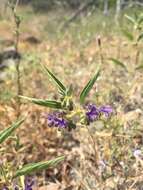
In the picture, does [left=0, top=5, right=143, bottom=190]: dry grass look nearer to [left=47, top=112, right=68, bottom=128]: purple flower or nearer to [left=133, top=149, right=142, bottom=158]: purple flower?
[left=133, top=149, right=142, bottom=158]: purple flower

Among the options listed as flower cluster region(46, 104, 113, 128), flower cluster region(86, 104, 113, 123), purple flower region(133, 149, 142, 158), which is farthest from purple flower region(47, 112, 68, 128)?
purple flower region(133, 149, 142, 158)

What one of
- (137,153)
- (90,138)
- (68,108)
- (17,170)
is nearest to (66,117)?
(68,108)

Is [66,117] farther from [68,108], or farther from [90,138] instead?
[90,138]

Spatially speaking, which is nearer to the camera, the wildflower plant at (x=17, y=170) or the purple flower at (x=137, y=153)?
the wildflower plant at (x=17, y=170)

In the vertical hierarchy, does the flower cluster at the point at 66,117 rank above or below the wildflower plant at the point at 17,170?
above

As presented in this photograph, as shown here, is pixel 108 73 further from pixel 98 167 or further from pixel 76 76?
pixel 98 167

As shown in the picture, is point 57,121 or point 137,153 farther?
point 137,153

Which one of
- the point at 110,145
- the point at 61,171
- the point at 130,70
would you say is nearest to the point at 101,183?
the point at 110,145

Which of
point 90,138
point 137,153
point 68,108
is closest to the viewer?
point 68,108

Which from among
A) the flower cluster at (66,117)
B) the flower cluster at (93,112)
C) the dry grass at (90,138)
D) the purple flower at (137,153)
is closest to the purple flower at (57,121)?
the flower cluster at (66,117)

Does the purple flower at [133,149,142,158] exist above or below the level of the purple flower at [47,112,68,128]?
below

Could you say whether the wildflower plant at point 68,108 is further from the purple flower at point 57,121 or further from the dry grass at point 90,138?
the dry grass at point 90,138
